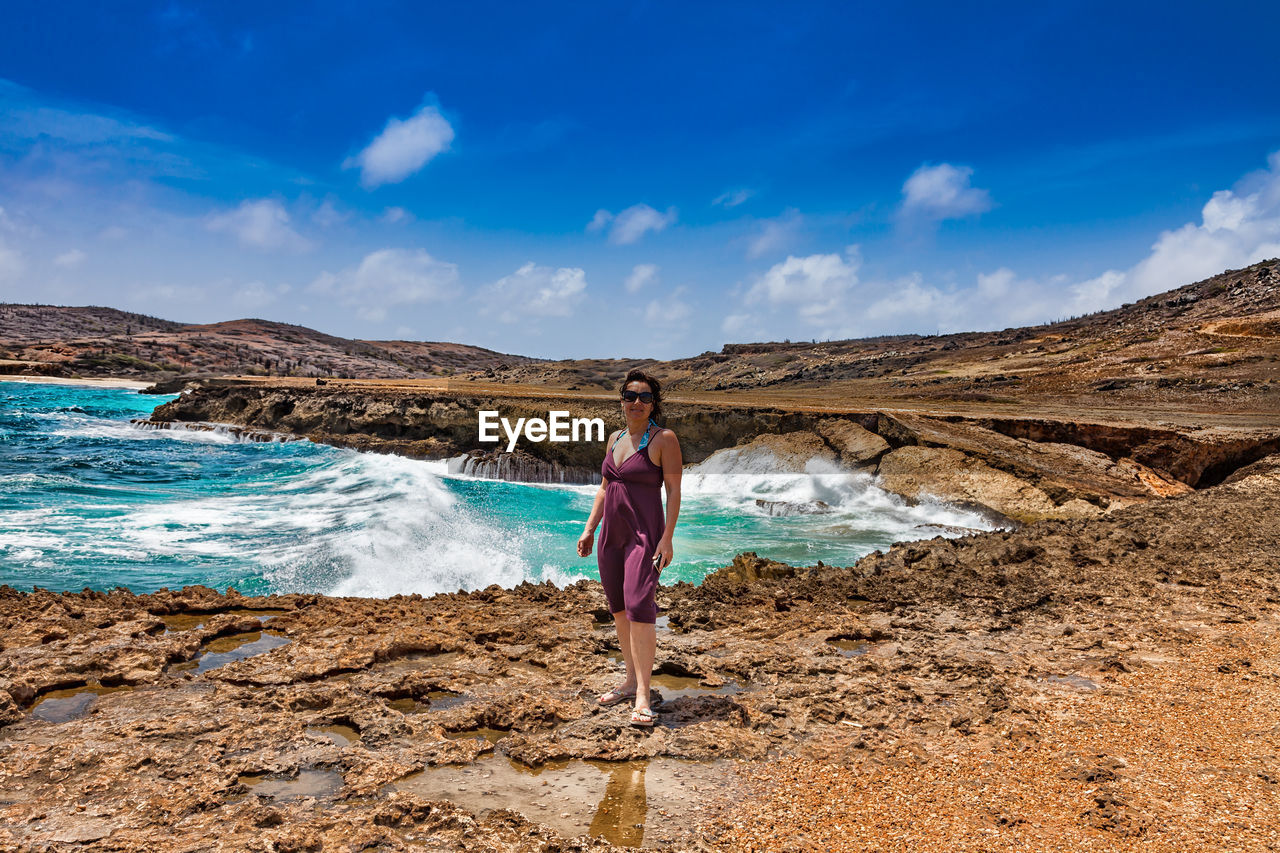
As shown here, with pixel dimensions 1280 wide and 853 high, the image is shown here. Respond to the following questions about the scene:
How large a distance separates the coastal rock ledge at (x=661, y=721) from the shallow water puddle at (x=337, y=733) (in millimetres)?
18

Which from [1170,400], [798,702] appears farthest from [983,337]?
[798,702]

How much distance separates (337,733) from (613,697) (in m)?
1.52

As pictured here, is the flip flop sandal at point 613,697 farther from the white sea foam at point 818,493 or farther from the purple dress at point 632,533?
the white sea foam at point 818,493

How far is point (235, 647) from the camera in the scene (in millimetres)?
4914

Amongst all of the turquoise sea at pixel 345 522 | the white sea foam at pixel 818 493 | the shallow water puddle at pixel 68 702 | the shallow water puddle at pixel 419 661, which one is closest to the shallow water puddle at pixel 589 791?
the shallow water puddle at pixel 419 661

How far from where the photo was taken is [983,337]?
4372 centimetres

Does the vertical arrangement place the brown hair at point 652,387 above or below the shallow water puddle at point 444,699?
above

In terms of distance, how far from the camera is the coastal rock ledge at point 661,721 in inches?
111

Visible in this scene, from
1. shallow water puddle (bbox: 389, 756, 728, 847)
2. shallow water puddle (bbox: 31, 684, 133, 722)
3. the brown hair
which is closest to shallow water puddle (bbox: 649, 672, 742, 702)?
shallow water puddle (bbox: 389, 756, 728, 847)

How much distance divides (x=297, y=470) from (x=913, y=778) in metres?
18.1

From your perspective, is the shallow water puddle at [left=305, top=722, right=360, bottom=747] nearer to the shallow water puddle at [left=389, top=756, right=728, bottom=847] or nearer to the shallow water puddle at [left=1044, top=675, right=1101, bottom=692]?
the shallow water puddle at [left=389, top=756, right=728, bottom=847]

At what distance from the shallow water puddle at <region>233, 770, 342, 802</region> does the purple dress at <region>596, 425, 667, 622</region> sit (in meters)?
1.63

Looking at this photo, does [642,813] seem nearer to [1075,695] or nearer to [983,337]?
[1075,695]

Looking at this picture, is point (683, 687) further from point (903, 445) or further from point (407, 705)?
point (903, 445)
